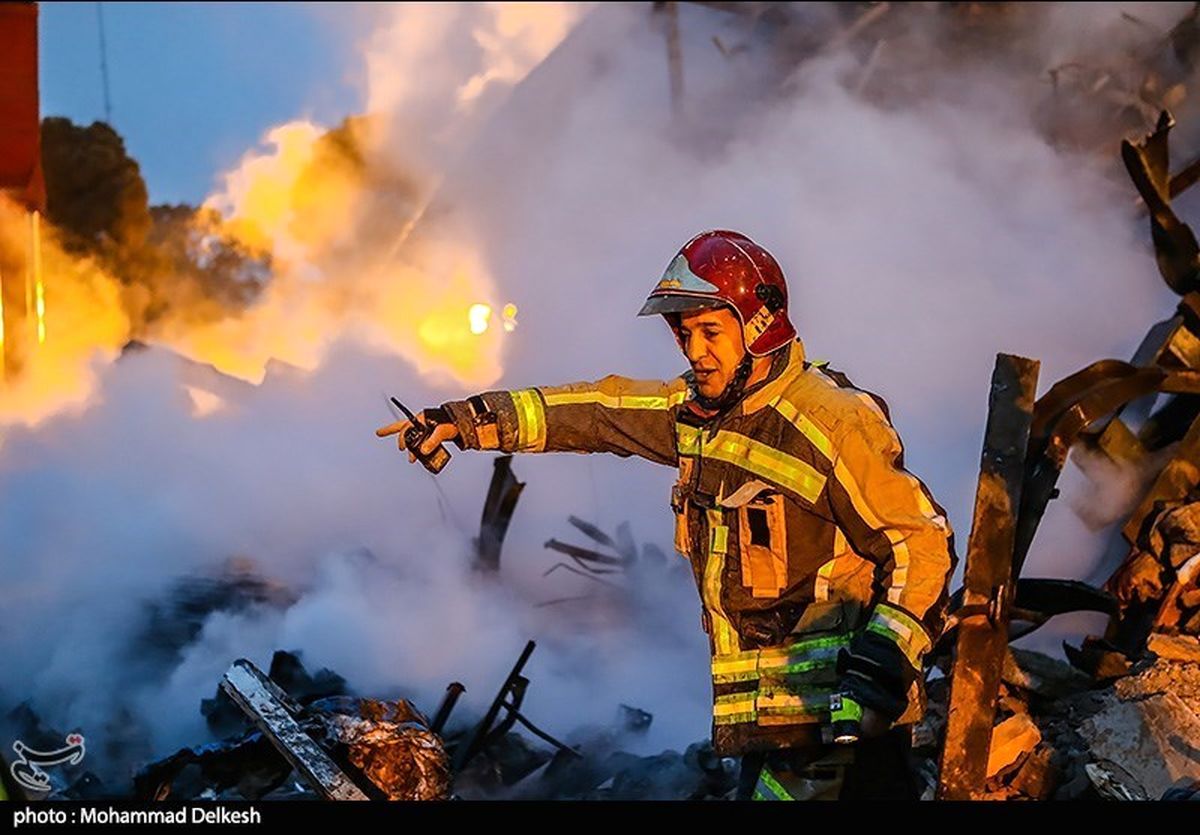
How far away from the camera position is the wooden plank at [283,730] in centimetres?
457

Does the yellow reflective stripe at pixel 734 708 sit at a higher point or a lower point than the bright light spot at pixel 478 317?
lower

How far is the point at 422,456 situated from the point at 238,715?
6.53 feet

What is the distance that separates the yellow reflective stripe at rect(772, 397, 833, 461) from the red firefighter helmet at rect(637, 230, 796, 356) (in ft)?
0.46

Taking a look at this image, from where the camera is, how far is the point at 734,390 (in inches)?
162

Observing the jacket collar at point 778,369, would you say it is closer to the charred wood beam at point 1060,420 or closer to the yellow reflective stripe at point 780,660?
the yellow reflective stripe at point 780,660

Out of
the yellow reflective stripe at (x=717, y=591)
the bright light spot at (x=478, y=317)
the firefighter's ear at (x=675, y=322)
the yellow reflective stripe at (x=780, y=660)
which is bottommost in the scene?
the yellow reflective stripe at (x=780, y=660)

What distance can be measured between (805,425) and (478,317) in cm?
608

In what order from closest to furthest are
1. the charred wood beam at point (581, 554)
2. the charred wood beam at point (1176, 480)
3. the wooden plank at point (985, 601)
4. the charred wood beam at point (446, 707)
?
1. the wooden plank at point (985, 601)
2. the charred wood beam at point (446, 707)
3. the charred wood beam at point (1176, 480)
4. the charred wood beam at point (581, 554)

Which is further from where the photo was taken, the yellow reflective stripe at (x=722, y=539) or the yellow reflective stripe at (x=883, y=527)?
the yellow reflective stripe at (x=722, y=539)

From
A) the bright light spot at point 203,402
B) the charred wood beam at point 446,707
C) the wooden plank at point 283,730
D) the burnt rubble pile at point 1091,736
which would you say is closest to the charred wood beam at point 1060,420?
the burnt rubble pile at point 1091,736

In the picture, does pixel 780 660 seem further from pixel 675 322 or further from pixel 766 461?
pixel 675 322

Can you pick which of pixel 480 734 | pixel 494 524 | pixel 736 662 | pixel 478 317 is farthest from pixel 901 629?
pixel 478 317

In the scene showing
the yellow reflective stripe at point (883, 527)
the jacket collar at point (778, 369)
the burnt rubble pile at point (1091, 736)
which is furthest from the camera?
the burnt rubble pile at point (1091, 736)

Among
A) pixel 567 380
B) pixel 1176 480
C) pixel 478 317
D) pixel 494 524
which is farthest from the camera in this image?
pixel 478 317
